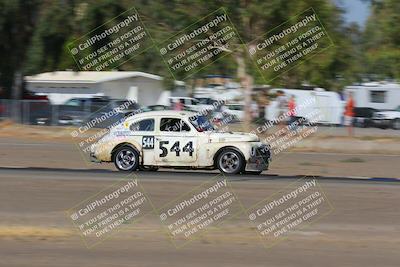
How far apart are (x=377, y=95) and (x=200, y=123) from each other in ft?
108

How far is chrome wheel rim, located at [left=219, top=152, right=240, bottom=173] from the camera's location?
17531 millimetres

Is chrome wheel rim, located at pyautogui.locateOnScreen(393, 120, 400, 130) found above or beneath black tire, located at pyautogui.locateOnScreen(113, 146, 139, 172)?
beneath

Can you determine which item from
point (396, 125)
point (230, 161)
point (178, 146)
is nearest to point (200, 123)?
point (178, 146)

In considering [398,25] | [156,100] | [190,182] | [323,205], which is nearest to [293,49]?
[398,25]

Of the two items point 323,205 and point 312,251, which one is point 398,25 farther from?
point 312,251

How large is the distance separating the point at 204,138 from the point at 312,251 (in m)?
8.57

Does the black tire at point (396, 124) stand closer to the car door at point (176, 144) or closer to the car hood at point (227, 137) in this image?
the car hood at point (227, 137)

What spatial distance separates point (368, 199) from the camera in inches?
547

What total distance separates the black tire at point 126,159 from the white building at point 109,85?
107 feet

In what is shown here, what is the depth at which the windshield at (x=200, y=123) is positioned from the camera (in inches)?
700

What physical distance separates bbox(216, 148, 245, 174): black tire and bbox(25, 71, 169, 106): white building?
33.2 m

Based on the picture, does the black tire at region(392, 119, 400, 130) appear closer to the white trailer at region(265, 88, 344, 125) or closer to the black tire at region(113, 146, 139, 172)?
the white trailer at region(265, 88, 344, 125)

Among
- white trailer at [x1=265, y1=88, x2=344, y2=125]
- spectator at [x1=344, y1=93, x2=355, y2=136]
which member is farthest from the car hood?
spectator at [x1=344, y1=93, x2=355, y2=136]

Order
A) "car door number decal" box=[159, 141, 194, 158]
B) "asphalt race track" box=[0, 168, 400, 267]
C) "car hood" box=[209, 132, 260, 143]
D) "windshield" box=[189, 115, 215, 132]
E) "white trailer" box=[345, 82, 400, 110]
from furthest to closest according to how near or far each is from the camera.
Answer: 1. "white trailer" box=[345, 82, 400, 110]
2. "windshield" box=[189, 115, 215, 132]
3. "car door number decal" box=[159, 141, 194, 158]
4. "car hood" box=[209, 132, 260, 143]
5. "asphalt race track" box=[0, 168, 400, 267]
